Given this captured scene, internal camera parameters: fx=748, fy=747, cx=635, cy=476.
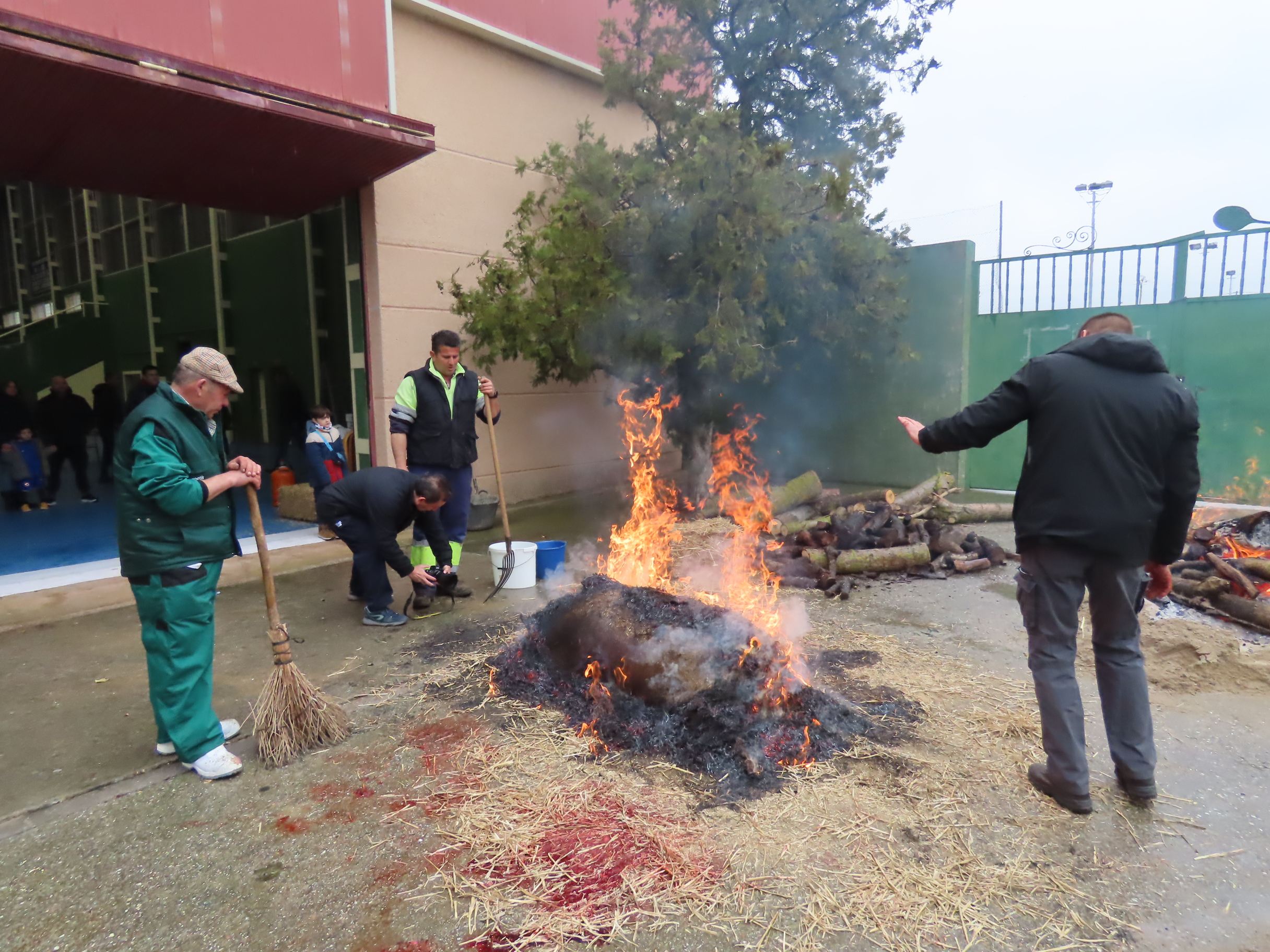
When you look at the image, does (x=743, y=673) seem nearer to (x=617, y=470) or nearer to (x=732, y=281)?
(x=732, y=281)

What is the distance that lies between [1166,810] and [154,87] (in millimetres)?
7279

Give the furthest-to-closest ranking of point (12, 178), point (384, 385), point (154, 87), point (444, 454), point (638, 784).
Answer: point (384, 385) → point (12, 178) → point (444, 454) → point (154, 87) → point (638, 784)

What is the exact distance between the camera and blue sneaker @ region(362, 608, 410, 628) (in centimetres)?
530

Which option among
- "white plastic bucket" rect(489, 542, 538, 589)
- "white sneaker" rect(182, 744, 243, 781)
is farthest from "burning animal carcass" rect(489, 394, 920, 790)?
"white plastic bucket" rect(489, 542, 538, 589)

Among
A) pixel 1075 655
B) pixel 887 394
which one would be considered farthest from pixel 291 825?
pixel 887 394

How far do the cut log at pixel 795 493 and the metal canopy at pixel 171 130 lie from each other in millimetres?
5063

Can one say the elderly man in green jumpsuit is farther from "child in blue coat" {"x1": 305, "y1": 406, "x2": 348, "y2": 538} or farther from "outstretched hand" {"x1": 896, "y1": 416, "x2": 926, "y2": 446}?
"child in blue coat" {"x1": 305, "y1": 406, "x2": 348, "y2": 538}

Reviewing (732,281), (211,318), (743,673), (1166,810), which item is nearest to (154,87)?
(732,281)

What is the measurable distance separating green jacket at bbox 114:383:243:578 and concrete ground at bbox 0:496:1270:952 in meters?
1.00

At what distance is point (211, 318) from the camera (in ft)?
42.8

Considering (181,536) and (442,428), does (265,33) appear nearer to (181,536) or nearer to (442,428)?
(442,428)

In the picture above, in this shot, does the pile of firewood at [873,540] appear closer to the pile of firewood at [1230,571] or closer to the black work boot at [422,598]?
the pile of firewood at [1230,571]

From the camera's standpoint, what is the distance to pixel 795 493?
866 cm

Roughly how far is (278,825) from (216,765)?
0.56m
